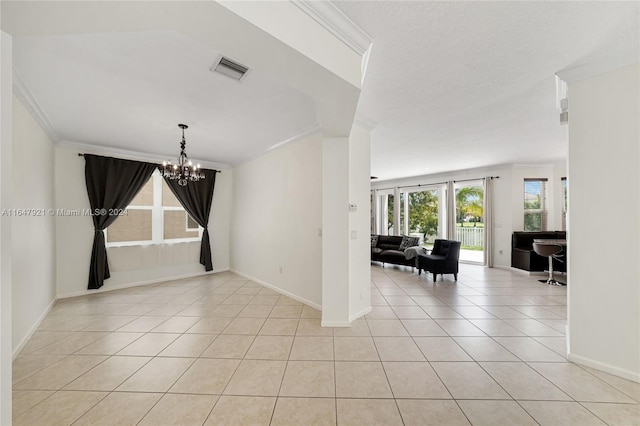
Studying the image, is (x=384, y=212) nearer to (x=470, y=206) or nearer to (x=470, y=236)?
(x=470, y=206)

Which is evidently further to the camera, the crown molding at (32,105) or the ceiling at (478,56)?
the crown molding at (32,105)

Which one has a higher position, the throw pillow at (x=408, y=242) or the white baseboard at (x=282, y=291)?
the throw pillow at (x=408, y=242)

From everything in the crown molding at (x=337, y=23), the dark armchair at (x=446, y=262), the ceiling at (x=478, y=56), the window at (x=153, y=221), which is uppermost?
the ceiling at (x=478, y=56)

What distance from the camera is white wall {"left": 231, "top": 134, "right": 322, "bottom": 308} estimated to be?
11.9 ft

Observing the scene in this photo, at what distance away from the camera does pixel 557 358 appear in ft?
7.34

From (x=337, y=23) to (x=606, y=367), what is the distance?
3.56m

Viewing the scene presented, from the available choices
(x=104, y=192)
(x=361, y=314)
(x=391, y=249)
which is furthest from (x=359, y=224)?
(x=104, y=192)

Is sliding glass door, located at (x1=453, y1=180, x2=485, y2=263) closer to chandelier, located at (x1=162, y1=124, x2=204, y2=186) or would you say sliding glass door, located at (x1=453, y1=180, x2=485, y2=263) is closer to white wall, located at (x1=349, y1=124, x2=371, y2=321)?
white wall, located at (x1=349, y1=124, x2=371, y2=321)

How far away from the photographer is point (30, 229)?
9.32 ft

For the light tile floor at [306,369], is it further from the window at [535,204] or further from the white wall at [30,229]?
the window at [535,204]

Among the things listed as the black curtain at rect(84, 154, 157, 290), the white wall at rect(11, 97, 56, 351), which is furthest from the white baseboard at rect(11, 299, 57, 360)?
the black curtain at rect(84, 154, 157, 290)

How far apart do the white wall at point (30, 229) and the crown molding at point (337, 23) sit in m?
3.30

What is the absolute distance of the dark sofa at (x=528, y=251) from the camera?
5.57 meters

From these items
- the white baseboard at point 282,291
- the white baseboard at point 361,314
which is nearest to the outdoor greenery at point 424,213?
the white baseboard at point 361,314
